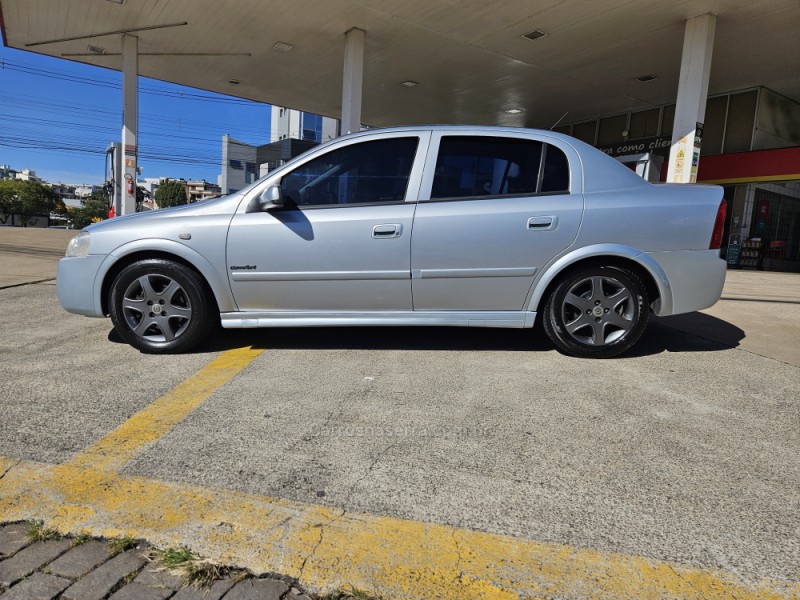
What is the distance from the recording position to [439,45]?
11.8 m

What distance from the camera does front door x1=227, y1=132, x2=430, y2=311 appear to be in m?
3.66

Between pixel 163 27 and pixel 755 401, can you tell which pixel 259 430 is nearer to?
pixel 755 401

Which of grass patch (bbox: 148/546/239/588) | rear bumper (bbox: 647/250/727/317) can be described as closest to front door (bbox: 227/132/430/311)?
rear bumper (bbox: 647/250/727/317)

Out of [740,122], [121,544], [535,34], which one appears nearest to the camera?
[121,544]

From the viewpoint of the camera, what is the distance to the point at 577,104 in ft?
55.2

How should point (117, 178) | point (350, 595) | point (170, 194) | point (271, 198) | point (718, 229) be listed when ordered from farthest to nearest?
point (170, 194), point (117, 178), point (718, 229), point (271, 198), point (350, 595)

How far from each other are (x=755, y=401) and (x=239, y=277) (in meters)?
3.42

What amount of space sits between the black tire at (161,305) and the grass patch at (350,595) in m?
2.68

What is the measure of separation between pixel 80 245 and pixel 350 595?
3.48m

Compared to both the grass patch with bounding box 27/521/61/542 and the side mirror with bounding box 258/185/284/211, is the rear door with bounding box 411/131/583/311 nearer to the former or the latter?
the side mirror with bounding box 258/185/284/211

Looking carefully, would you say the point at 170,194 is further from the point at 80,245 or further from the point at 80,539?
the point at 80,539

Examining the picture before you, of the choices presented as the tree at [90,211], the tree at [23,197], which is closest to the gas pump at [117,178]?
the tree at [23,197]

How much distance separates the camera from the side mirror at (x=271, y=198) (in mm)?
3576

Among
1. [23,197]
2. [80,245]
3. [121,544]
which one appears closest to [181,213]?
[80,245]
